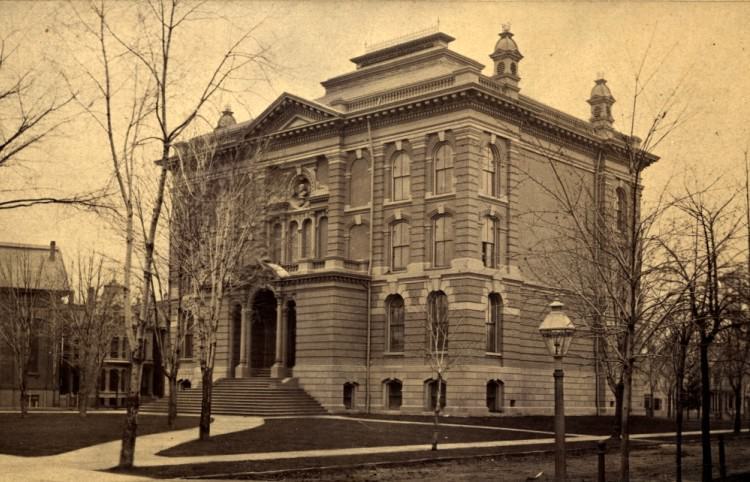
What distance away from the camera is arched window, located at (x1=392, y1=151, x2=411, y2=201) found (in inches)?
1914

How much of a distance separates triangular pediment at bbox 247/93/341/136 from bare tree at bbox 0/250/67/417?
16122 mm

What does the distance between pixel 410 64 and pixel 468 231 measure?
10955 millimetres

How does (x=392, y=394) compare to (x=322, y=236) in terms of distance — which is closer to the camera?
(x=392, y=394)

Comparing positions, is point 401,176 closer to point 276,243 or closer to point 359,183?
point 359,183

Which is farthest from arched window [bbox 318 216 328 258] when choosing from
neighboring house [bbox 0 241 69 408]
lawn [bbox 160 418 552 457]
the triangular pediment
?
neighboring house [bbox 0 241 69 408]

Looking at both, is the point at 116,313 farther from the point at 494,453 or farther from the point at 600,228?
the point at 600,228

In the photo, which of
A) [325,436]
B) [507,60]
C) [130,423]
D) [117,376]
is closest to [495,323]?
[507,60]

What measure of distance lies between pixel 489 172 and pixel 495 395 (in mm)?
10824

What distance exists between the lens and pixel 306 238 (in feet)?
174

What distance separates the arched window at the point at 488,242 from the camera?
154ft

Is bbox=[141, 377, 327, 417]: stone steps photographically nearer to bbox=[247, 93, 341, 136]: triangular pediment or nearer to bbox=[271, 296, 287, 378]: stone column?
bbox=[271, 296, 287, 378]: stone column

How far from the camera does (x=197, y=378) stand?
2172 inches

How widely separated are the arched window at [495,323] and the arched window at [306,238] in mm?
10840

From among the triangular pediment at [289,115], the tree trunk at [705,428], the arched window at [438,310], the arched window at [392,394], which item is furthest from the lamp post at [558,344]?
the triangular pediment at [289,115]
